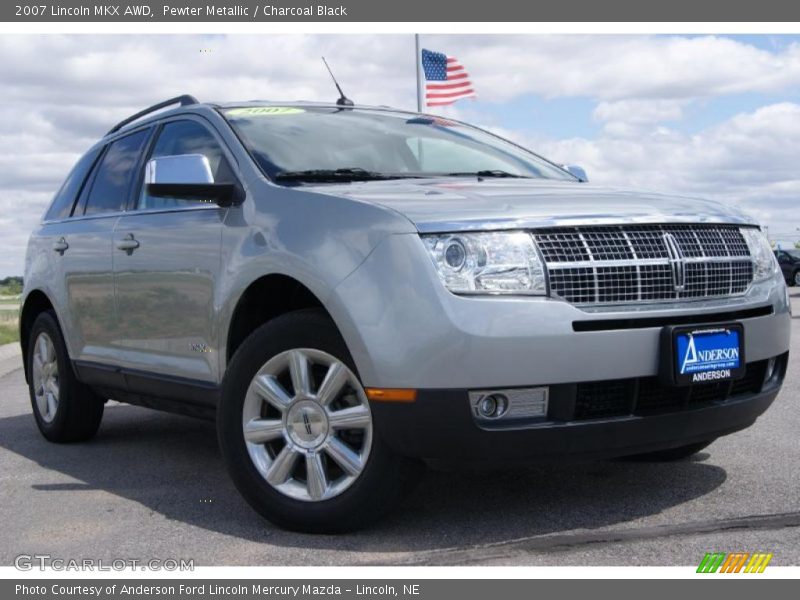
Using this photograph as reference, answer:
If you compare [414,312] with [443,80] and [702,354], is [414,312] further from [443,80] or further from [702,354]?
[443,80]

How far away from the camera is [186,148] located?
569 cm

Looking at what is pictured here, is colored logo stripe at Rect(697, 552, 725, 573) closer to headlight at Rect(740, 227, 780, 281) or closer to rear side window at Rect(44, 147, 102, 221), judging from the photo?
headlight at Rect(740, 227, 780, 281)

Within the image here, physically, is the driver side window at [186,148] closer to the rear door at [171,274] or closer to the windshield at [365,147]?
the rear door at [171,274]

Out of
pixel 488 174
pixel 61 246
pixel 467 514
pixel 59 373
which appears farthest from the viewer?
pixel 59 373

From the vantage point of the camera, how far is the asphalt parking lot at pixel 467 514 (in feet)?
13.2

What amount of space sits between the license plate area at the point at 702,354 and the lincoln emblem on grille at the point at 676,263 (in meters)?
0.18

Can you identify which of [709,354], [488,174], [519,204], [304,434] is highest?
[488,174]

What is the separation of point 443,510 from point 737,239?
63.8 inches

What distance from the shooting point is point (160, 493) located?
17.4 ft

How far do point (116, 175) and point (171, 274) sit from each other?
135 centimetres

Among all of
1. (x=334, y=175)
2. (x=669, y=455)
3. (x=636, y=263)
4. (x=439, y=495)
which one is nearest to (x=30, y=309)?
(x=334, y=175)

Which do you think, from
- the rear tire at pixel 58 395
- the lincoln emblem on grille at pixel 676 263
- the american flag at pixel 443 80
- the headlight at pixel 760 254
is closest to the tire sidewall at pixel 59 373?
the rear tire at pixel 58 395
